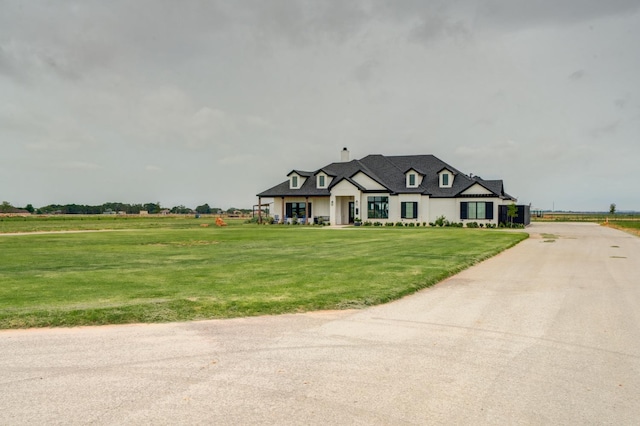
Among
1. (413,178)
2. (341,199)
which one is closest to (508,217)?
(413,178)

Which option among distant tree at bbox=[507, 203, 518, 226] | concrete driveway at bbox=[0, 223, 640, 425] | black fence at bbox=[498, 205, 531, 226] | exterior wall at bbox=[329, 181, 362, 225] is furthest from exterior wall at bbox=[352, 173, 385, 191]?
concrete driveway at bbox=[0, 223, 640, 425]

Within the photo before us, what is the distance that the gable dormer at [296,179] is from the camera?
49062mm

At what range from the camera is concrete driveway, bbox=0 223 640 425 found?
13.3 ft

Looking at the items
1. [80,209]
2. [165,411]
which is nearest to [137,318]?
[165,411]

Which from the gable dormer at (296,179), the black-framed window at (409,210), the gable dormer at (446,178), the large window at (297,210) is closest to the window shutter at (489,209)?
the gable dormer at (446,178)

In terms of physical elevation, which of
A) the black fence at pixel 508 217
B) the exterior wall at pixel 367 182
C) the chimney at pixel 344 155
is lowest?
the black fence at pixel 508 217

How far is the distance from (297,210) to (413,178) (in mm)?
12318

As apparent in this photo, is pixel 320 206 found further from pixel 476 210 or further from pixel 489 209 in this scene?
pixel 489 209

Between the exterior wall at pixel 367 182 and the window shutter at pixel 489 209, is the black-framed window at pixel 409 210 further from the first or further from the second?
the window shutter at pixel 489 209

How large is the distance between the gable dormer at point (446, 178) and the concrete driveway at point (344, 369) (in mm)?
38559

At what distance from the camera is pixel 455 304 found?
28.2 ft

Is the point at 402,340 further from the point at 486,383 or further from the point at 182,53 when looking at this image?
the point at 182,53

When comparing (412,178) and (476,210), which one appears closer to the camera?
(476,210)

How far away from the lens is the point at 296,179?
49.2m
